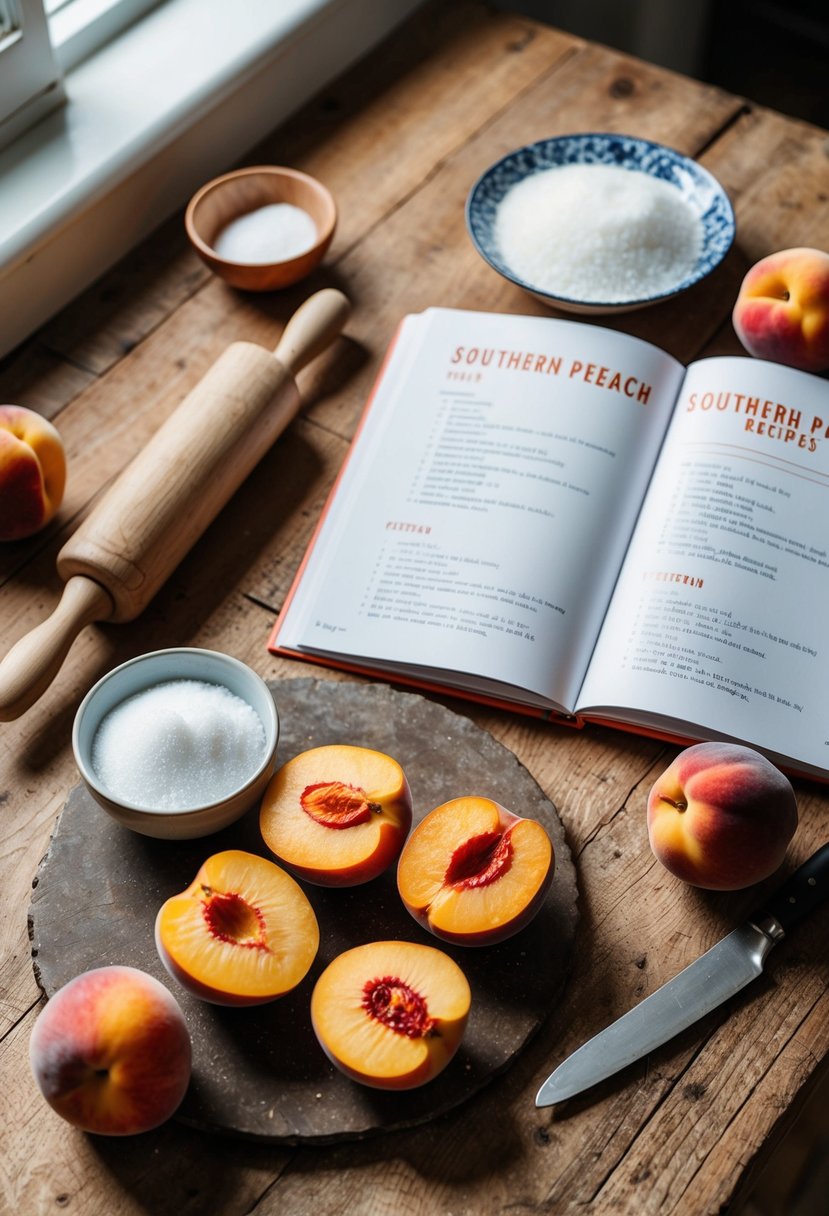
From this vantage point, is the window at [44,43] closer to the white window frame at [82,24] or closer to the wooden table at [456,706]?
the white window frame at [82,24]

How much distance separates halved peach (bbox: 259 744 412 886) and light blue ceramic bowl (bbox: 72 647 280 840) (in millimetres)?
21

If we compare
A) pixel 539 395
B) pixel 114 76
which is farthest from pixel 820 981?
pixel 114 76

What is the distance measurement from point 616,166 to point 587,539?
484 mm

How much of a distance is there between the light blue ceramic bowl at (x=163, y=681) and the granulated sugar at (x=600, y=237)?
0.51 m

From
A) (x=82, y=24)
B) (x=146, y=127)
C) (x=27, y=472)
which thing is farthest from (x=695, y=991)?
(x=82, y=24)

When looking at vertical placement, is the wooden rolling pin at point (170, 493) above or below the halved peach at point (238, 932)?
above

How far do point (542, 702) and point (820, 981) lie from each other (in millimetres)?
265

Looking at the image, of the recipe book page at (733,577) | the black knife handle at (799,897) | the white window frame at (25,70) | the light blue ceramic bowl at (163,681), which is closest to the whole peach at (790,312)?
the recipe book page at (733,577)

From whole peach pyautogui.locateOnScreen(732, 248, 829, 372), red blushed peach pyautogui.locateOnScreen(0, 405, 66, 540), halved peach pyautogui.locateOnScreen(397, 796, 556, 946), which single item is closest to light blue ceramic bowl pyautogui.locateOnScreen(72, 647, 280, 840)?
halved peach pyautogui.locateOnScreen(397, 796, 556, 946)

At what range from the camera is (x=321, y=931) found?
0.72 metres

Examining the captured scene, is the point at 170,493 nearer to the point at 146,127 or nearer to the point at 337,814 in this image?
the point at 337,814

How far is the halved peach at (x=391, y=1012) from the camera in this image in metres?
0.63

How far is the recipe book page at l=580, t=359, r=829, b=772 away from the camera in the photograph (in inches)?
32.6

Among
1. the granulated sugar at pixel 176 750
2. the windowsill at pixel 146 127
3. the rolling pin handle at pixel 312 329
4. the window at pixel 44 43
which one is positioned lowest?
the granulated sugar at pixel 176 750
